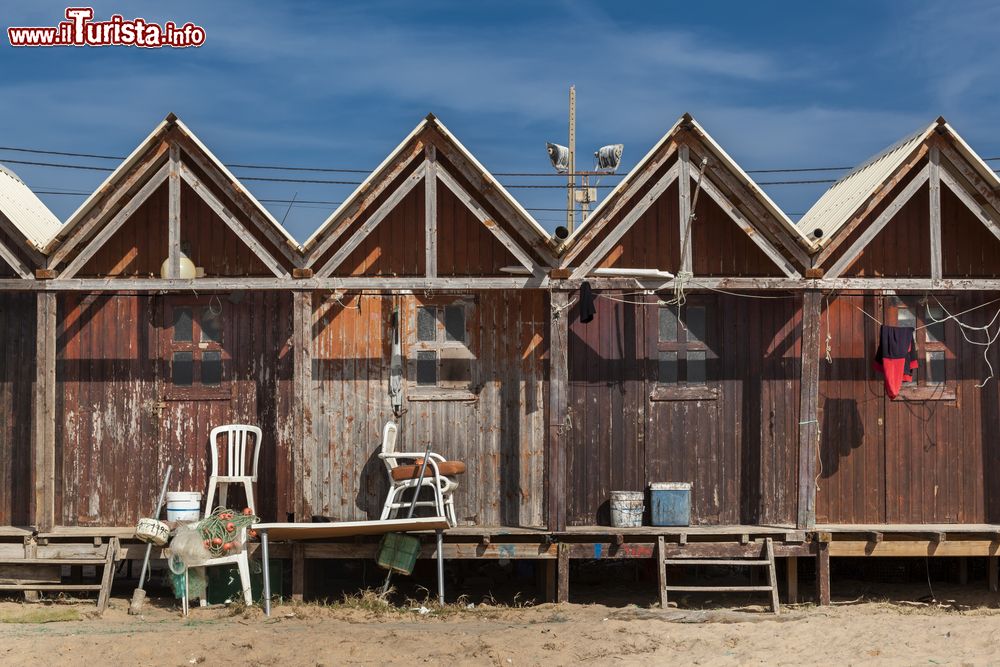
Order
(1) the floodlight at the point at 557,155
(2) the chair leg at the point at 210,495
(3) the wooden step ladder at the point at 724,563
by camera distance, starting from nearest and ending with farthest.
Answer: (3) the wooden step ladder at the point at 724,563 < (2) the chair leg at the point at 210,495 < (1) the floodlight at the point at 557,155

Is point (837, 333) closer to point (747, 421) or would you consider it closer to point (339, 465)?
point (747, 421)

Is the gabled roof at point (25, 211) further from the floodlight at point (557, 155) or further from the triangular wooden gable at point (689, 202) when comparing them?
the floodlight at point (557, 155)

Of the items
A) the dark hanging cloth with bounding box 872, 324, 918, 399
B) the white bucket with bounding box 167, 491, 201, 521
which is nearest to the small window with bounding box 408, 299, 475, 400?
the white bucket with bounding box 167, 491, 201, 521

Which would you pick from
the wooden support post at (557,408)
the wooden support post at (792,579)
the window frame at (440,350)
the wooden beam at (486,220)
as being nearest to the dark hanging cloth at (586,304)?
the wooden support post at (557,408)

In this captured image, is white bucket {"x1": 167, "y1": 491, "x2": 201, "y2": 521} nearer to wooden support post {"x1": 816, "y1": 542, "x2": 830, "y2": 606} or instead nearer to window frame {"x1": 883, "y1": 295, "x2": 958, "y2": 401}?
wooden support post {"x1": 816, "y1": 542, "x2": 830, "y2": 606}

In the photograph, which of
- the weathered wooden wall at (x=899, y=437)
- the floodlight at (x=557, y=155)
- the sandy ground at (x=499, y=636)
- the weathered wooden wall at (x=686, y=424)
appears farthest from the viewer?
the floodlight at (x=557, y=155)

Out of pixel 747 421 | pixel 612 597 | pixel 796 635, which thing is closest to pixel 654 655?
pixel 796 635

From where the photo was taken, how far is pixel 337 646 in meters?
11.0

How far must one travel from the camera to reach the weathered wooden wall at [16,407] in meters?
13.7

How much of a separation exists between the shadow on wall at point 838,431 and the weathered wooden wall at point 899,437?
12 millimetres

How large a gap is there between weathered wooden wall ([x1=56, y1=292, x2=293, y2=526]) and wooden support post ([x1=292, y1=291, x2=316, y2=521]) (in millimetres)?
981

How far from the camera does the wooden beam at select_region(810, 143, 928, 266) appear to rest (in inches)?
505

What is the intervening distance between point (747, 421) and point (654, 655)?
3.72m

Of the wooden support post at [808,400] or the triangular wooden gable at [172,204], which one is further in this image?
the triangular wooden gable at [172,204]
